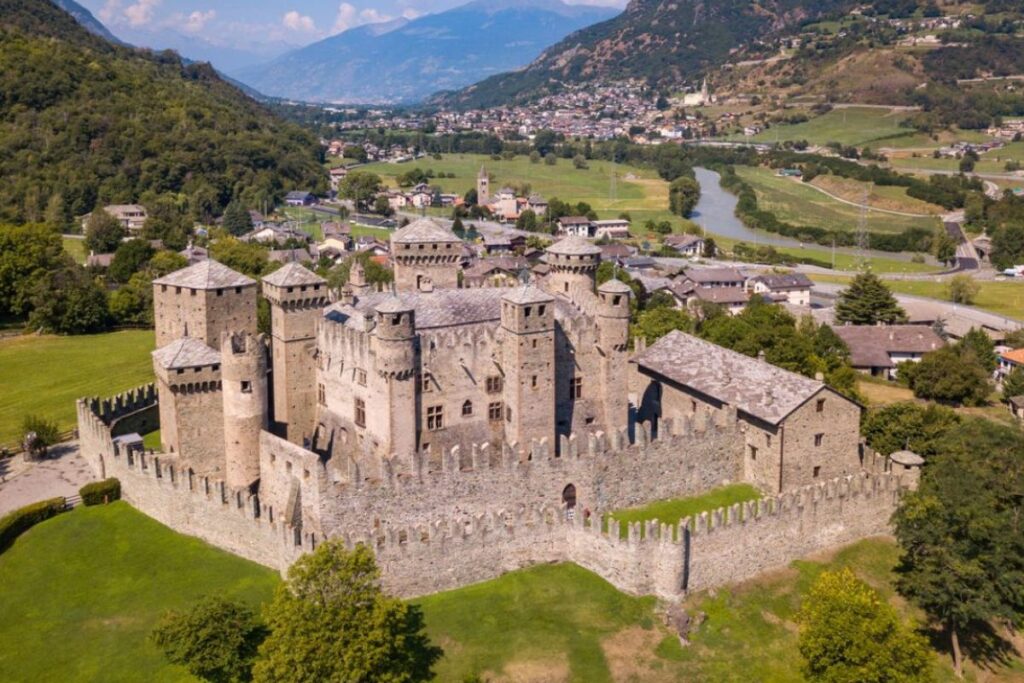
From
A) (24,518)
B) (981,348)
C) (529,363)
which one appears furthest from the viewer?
(981,348)

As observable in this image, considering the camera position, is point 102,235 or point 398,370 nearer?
point 398,370

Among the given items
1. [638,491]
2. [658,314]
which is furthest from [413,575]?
[658,314]

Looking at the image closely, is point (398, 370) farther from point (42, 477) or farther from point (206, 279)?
point (42, 477)

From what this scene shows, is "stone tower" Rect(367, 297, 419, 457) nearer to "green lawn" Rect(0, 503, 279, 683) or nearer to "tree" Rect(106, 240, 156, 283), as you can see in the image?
"green lawn" Rect(0, 503, 279, 683)

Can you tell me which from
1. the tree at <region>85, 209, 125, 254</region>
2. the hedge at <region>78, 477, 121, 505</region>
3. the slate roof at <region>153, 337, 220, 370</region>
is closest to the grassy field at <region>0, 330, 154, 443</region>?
the hedge at <region>78, 477, 121, 505</region>

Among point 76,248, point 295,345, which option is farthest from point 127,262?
point 295,345

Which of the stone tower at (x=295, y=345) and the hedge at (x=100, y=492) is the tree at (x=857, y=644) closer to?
the stone tower at (x=295, y=345)

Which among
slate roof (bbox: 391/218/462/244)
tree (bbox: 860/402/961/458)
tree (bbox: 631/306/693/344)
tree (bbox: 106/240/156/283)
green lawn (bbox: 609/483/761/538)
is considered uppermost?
slate roof (bbox: 391/218/462/244)
